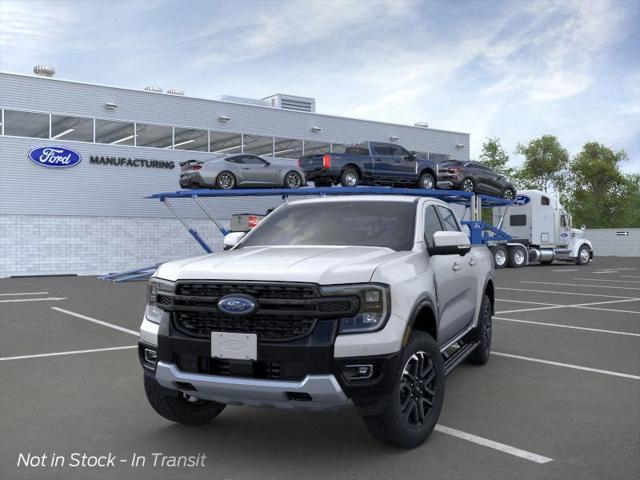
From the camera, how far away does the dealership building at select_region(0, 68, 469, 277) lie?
25.8 metres

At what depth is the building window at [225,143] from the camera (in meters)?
30.7

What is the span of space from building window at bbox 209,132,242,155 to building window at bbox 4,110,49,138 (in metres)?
7.36

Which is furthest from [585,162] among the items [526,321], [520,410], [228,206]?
[520,410]

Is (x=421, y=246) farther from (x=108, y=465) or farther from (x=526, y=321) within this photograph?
(x=526, y=321)

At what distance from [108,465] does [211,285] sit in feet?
4.29

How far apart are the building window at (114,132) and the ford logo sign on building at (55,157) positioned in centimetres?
130

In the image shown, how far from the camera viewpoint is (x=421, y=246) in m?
5.07

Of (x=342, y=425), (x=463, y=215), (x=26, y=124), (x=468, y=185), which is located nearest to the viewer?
(x=342, y=425)

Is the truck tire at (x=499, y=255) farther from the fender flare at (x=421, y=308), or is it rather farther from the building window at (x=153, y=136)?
the fender flare at (x=421, y=308)

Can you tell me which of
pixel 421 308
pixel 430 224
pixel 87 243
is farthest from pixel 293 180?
pixel 421 308

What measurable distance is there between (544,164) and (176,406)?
229ft

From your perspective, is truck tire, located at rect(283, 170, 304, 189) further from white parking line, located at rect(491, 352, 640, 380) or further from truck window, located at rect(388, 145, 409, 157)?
white parking line, located at rect(491, 352, 640, 380)

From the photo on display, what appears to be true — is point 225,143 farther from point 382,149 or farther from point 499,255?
point 499,255

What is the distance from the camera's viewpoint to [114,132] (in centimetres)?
2792
